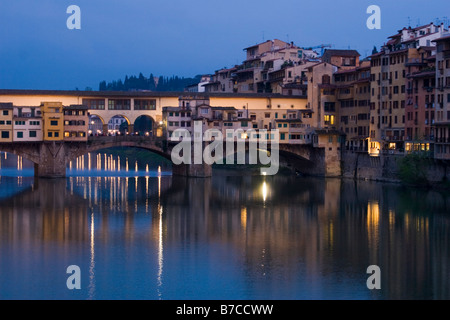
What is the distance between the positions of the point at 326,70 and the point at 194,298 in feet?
122

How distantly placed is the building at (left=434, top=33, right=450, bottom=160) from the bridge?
34.8ft

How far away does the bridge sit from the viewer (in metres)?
49.4

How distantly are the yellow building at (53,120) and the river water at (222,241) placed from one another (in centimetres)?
397

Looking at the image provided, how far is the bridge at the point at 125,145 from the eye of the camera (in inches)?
1945

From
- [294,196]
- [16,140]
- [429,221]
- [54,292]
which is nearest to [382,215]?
[429,221]

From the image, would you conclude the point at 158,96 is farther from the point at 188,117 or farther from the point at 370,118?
the point at 370,118

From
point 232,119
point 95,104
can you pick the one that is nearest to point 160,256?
point 232,119

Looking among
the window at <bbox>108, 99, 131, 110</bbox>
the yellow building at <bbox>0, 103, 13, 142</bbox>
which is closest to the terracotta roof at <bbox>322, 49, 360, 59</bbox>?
the window at <bbox>108, 99, 131, 110</bbox>

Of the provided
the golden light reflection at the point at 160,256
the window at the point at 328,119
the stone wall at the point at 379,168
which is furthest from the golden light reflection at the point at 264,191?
the golden light reflection at the point at 160,256

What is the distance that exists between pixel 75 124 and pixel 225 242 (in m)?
24.7

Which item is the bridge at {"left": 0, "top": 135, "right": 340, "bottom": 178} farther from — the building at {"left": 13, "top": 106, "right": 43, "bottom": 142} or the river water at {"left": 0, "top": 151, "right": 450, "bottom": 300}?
the river water at {"left": 0, "top": 151, "right": 450, "bottom": 300}

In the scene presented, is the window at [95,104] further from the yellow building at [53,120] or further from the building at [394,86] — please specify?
the building at [394,86]

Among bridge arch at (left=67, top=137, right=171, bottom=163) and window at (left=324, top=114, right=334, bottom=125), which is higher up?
window at (left=324, top=114, right=334, bottom=125)
